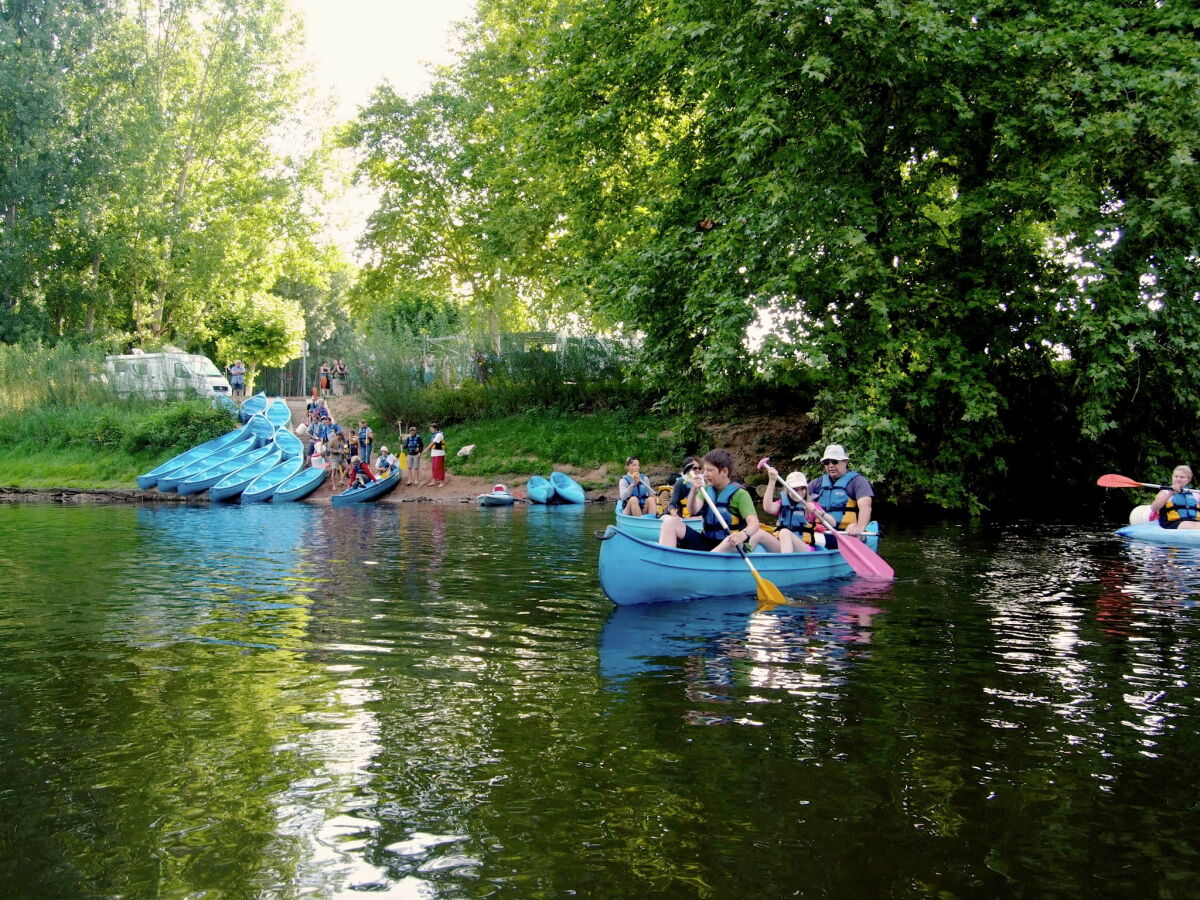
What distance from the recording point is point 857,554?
11.4 metres

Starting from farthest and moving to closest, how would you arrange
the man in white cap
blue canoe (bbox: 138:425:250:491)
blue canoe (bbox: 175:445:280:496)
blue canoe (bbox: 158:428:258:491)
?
blue canoe (bbox: 138:425:250:491)
blue canoe (bbox: 158:428:258:491)
blue canoe (bbox: 175:445:280:496)
the man in white cap

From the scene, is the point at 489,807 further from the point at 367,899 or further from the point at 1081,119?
the point at 1081,119

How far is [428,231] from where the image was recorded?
115 feet

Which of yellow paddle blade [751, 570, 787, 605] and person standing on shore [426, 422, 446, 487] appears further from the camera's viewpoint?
person standing on shore [426, 422, 446, 487]

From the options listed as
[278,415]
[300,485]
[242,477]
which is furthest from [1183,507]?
[278,415]

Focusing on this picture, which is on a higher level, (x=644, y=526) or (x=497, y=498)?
(x=644, y=526)

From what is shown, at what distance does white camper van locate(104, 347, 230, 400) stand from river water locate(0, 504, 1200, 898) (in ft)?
83.1

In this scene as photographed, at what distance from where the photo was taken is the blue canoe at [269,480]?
86.6 ft

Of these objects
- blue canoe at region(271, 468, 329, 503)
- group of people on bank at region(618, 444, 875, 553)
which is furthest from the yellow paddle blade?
blue canoe at region(271, 468, 329, 503)

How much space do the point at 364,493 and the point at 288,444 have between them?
6046 millimetres

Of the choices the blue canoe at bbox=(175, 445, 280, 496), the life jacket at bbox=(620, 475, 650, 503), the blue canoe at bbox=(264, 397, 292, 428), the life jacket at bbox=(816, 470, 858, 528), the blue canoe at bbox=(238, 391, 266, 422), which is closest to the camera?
the life jacket at bbox=(816, 470, 858, 528)

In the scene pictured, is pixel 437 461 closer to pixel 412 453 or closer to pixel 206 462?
pixel 412 453

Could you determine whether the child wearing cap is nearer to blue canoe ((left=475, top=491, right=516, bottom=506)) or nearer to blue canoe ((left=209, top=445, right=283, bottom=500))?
blue canoe ((left=475, top=491, right=516, bottom=506))

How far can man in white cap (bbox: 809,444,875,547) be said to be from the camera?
458 inches
